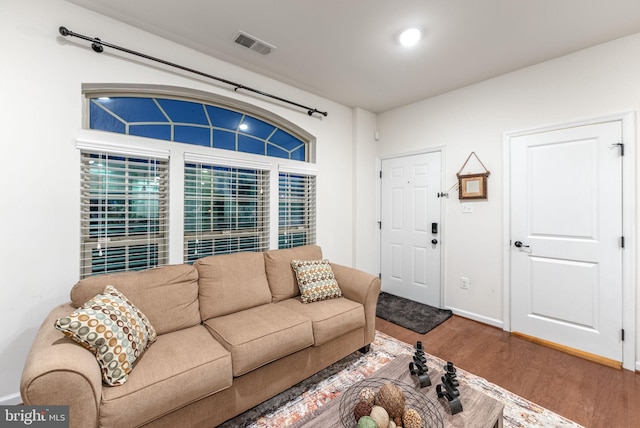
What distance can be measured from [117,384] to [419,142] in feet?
12.3

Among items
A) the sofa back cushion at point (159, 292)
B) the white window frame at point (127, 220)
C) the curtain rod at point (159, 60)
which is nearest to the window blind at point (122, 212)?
the white window frame at point (127, 220)

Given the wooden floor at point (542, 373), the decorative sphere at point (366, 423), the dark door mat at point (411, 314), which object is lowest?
the wooden floor at point (542, 373)

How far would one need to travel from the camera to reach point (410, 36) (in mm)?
2248

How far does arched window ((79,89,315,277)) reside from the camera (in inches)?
83.7

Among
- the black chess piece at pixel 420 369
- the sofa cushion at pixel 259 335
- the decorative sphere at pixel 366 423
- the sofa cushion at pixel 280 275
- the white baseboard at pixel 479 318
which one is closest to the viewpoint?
the decorative sphere at pixel 366 423

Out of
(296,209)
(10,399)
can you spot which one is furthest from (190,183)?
(10,399)

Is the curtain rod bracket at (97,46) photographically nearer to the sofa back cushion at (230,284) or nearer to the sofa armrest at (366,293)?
the sofa back cushion at (230,284)

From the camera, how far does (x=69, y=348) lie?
125cm

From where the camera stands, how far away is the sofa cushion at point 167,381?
123 centimetres

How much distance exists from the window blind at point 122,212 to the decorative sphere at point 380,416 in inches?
82.5

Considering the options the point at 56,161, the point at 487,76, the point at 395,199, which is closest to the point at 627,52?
the point at 487,76

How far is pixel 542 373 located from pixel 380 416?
6.31ft

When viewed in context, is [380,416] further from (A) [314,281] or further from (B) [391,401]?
(A) [314,281]

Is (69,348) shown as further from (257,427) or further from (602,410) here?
(602,410)
